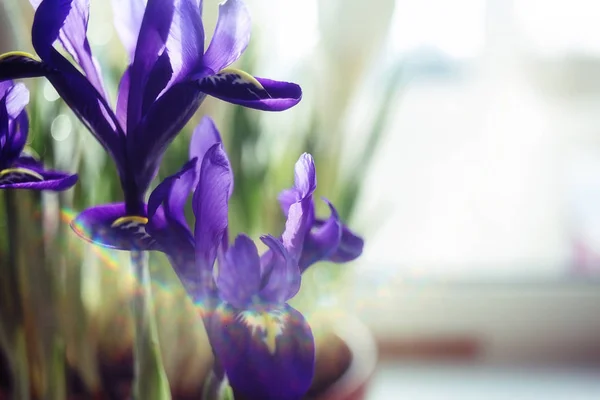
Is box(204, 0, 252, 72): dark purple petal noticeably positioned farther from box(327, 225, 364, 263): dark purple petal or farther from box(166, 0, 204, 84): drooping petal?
box(327, 225, 364, 263): dark purple petal

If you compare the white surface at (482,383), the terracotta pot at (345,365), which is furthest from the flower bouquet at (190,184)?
the white surface at (482,383)

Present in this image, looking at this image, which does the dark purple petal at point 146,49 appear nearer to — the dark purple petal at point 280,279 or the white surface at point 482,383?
the dark purple petal at point 280,279

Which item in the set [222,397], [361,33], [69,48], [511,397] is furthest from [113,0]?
[511,397]

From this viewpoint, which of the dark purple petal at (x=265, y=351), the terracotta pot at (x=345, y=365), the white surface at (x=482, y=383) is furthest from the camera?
the white surface at (x=482, y=383)

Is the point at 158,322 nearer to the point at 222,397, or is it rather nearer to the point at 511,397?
the point at 222,397

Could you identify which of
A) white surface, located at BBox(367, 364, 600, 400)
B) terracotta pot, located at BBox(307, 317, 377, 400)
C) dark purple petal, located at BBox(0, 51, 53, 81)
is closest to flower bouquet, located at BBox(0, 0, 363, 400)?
dark purple petal, located at BBox(0, 51, 53, 81)

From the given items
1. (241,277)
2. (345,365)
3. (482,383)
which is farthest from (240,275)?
(482,383)
